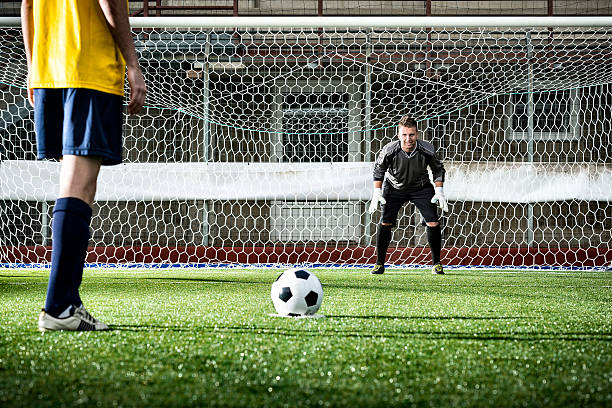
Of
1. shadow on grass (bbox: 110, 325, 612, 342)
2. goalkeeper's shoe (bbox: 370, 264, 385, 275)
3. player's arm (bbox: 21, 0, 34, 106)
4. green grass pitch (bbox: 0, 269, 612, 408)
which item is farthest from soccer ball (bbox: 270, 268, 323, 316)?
goalkeeper's shoe (bbox: 370, 264, 385, 275)

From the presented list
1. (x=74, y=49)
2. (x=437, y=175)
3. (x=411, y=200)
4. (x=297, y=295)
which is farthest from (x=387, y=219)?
(x=74, y=49)

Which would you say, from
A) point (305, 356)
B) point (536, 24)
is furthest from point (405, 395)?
point (536, 24)

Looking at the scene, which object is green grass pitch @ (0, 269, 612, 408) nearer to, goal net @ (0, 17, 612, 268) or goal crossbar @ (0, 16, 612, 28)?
goal crossbar @ (0, 16, 612, 28)

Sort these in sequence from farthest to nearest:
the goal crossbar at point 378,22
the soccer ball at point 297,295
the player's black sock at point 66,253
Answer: the goal crossbar at point 378,22 < the soccer ball at point 297,295 < the player's black sock at point 66,253

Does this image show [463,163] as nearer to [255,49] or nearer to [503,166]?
[503,166]

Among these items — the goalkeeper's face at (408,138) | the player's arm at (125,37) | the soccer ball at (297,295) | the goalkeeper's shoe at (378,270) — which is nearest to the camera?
the player's arm at (125,37)

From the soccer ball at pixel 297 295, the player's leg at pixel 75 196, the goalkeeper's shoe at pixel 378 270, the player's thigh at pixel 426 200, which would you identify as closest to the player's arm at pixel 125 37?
the player's leg at pixel 75 196

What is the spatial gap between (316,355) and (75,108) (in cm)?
116

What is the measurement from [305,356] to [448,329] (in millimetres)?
814

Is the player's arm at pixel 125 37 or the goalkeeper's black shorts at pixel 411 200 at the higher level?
the player's arm at pixel 125 37

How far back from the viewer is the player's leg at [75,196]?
2.28 meters

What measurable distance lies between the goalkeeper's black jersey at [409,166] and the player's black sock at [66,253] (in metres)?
4.71

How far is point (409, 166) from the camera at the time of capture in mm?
6727

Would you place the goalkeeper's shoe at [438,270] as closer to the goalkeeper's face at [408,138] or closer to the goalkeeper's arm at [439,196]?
the goalkeeper's arm at [439,196]
